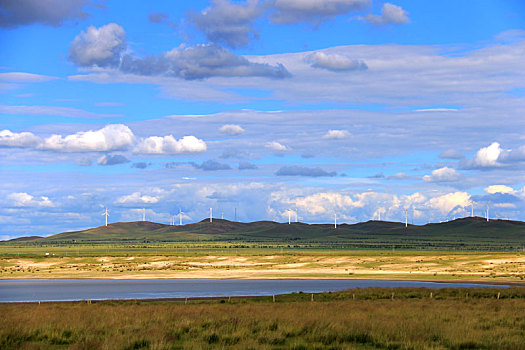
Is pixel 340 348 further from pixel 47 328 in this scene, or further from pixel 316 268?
pixel 316 268

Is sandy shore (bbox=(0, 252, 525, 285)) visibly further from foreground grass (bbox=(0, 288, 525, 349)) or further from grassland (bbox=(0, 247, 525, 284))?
foreground grass (bbox=(0, 288, 525, 349))

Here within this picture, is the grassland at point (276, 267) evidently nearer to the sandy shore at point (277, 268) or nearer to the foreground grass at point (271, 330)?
the sandy shore at point (277, 268)

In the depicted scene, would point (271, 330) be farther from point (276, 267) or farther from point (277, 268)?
point (276, 267)

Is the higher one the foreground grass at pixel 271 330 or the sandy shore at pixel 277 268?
the foreground grass at pixel 271 330

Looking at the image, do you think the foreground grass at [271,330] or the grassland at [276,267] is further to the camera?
the grassland at [276,267]

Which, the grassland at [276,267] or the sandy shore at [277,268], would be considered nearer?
the sandy shore at [277,268]

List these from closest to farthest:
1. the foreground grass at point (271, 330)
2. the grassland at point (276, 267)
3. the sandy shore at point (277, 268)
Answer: the foreground grass at point (271, 330) < the sandy shore at point (277, 268) < the grassland at point (276, 267)

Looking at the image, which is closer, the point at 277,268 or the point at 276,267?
the point at 277,268

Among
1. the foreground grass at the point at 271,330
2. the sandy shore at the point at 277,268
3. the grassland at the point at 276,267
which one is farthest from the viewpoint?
the grassland at the point at 276,267

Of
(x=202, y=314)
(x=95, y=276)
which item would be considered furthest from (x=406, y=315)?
(x=95, y=276)

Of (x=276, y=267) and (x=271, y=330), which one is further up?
(x=271, y=330)

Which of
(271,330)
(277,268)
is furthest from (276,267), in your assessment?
(271,330)

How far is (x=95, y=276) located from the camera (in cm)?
10781

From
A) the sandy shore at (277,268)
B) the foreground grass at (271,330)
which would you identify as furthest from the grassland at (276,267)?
the foreground grass at (271,330)
